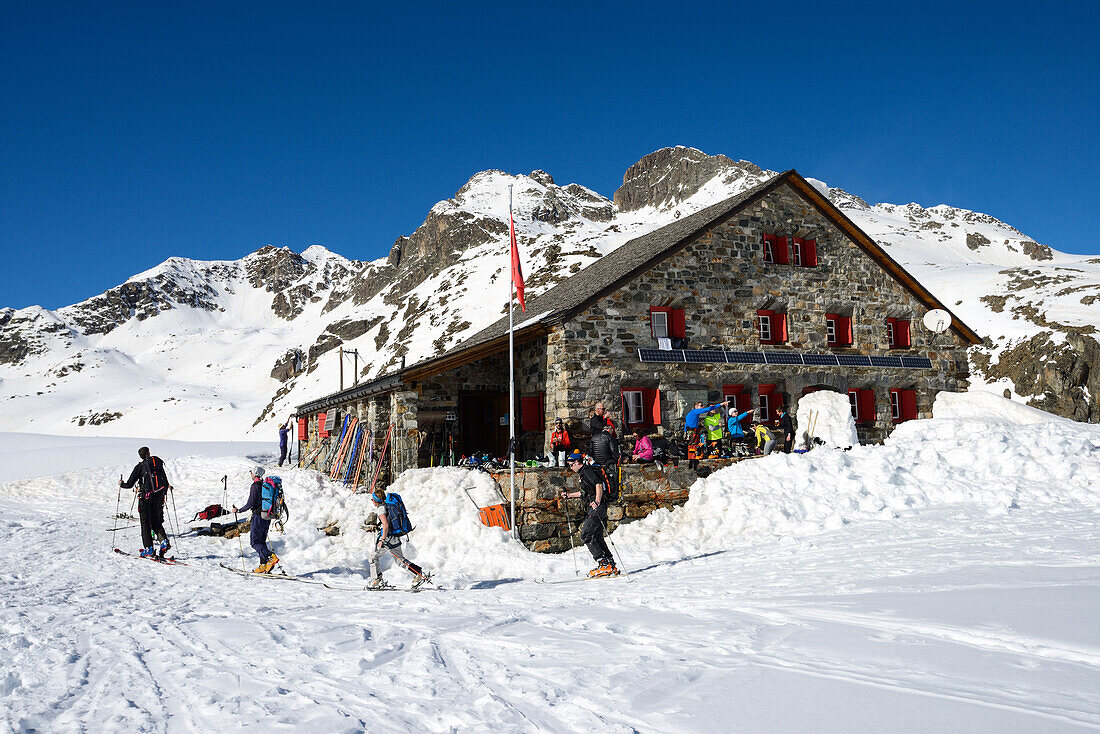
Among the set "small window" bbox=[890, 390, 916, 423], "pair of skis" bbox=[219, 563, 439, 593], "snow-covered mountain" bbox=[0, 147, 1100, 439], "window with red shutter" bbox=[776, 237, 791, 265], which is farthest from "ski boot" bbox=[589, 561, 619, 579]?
"snow-covered mountain" bbox=[0, 147, 1100, 439]

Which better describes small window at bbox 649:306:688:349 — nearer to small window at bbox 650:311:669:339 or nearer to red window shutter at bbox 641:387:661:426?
small window at bbox 650:311:669:339

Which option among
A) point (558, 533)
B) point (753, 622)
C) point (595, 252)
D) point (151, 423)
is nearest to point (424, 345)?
point (595, 252)

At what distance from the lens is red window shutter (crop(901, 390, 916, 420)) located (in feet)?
63.0

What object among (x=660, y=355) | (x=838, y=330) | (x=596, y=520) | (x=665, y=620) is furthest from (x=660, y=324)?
(x=665, y=620)

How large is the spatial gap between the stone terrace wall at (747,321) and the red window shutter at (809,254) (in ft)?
0.59

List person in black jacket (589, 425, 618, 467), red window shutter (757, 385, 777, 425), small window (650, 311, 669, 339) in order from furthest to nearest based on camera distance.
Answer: red window shutter (757, 385, 777, 425) → small window (650, 311, 669, 339) → person in black jacket (589, 425, 618, 467)

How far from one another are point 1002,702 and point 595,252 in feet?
263

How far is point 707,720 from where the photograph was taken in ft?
10.8

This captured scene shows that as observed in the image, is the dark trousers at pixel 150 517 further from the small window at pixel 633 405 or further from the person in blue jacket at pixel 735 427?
the person in blue jacket at pixel 735 427

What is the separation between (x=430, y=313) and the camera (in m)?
85.9

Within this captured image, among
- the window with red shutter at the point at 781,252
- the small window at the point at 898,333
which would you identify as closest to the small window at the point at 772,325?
the window with red shutter at the point at 781,252

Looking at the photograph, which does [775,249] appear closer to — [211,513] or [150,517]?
[211,513]

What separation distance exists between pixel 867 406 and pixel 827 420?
332cm

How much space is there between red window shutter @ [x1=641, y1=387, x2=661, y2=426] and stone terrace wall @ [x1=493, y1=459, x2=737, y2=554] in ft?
11.8
